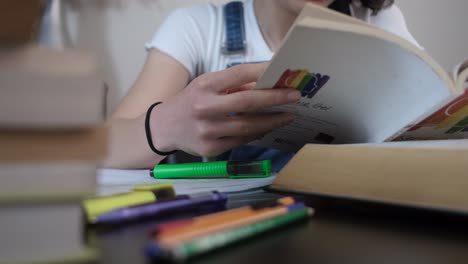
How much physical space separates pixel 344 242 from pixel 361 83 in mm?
201

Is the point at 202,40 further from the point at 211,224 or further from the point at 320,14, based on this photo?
the point at 211,224

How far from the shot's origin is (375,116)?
441 mm

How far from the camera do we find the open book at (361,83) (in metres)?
0.33

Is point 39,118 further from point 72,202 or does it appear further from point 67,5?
point 67,5

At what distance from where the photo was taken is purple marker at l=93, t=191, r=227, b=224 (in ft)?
0.78

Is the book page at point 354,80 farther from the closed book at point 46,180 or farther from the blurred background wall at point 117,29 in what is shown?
the blurred background wall at point 117,29

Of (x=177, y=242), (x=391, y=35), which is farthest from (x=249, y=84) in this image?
(x=177, y=242)

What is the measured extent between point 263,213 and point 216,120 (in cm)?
26

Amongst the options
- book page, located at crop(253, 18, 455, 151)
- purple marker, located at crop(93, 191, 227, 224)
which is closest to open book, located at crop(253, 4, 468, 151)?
book page, located at crop(253, 18, 455, 151)

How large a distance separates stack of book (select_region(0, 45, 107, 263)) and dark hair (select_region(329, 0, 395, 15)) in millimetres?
888

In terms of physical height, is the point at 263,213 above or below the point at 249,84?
below

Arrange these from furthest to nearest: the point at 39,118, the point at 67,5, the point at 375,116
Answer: the point at 67,5, the point at 375,116, the point at 39,118

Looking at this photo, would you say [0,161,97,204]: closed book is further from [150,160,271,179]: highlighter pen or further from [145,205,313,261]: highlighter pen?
[150,160,271,179]: highlighter pen

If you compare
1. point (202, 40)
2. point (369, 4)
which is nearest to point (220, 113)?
point (202, 40)
